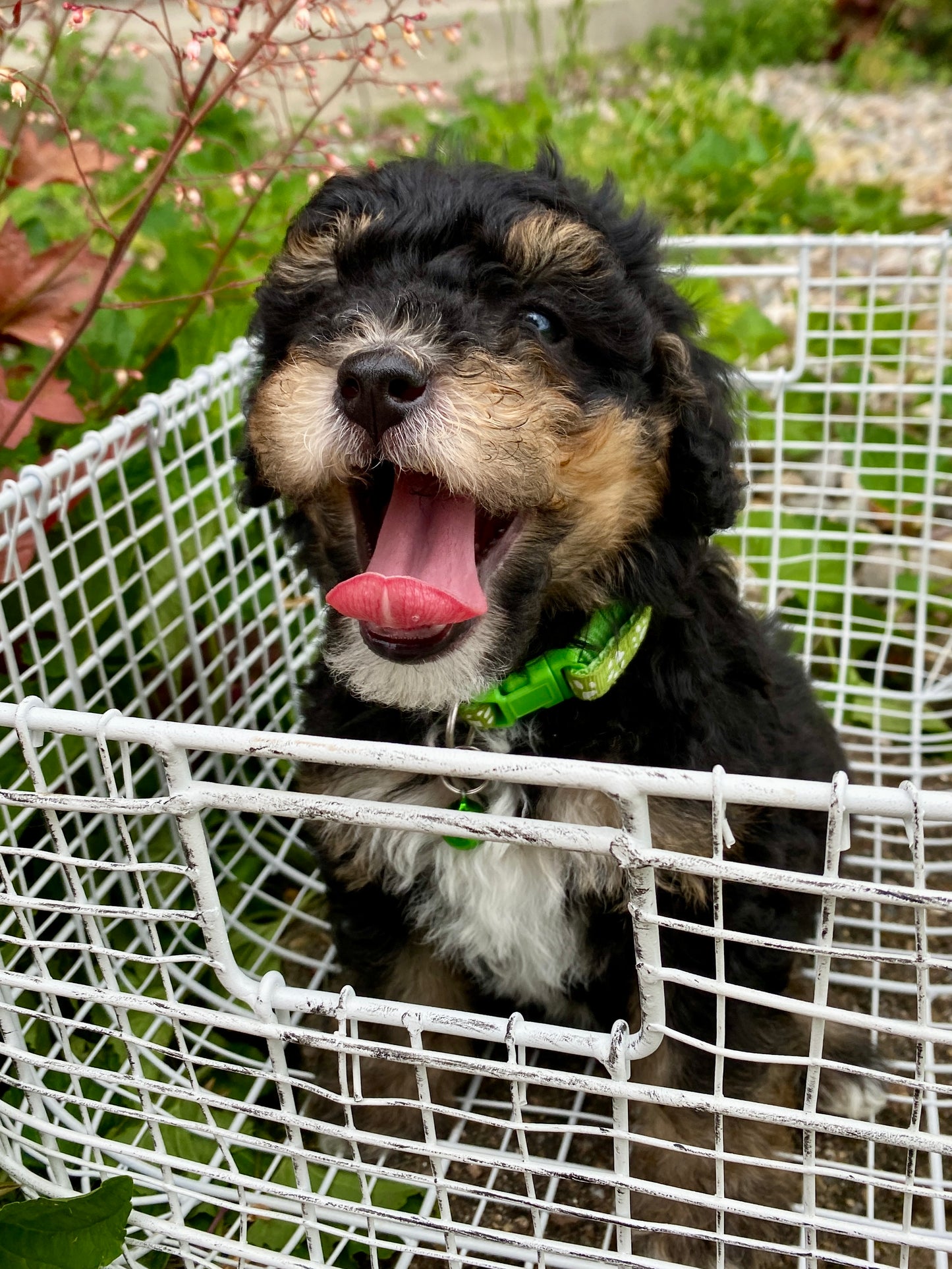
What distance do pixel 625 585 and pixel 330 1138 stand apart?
4.39 feet

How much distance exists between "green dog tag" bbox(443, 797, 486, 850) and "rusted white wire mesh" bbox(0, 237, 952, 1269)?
31cm

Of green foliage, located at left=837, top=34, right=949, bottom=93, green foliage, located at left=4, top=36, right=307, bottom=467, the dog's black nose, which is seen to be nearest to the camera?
the dog's black nose

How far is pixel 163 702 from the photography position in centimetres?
282

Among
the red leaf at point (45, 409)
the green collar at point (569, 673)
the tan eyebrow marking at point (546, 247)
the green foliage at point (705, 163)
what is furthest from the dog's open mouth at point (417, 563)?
the green foliage at point (705, 163)

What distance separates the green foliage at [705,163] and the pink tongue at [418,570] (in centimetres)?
298

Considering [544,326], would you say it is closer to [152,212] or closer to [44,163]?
[44,163]

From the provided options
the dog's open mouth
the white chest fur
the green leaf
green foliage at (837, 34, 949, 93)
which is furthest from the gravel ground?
the green leaf

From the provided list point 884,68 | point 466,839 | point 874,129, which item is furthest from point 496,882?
point 884,68

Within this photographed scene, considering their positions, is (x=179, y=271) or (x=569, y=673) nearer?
(x=569, y=673)

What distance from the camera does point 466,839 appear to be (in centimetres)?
179

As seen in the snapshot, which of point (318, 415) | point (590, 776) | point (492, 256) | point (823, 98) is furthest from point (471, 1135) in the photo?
point (823, 98)

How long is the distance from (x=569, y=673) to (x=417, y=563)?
1.00 ft

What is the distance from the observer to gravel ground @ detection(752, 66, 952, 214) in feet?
20.7

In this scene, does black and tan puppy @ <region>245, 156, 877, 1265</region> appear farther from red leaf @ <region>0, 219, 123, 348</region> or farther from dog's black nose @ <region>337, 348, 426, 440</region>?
red leaf @ <region>0, 219, 123, 348</region>
